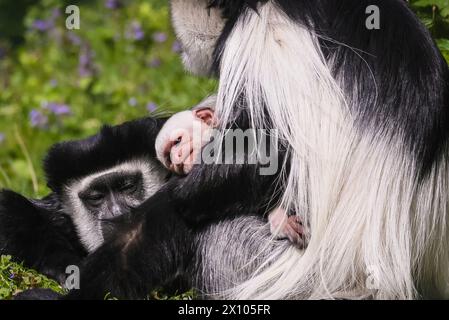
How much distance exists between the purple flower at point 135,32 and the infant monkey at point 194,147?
13.1 feet

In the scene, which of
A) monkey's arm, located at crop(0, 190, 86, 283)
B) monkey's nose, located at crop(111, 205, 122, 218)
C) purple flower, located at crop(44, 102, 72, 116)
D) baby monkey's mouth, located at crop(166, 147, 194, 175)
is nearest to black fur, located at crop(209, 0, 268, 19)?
baby monkey's mouth, located at crop(166, 147, 194, 175)

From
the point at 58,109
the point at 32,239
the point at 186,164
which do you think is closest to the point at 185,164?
the point at 186,164

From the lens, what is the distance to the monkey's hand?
3.19m

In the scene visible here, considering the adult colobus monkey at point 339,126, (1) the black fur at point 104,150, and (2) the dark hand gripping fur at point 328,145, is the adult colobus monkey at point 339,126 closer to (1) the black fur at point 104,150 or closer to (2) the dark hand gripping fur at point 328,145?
(2) the dark hand gripping fur at point 328,145

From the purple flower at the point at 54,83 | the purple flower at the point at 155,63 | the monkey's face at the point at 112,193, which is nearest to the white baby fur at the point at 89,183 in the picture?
the monkey's face at the point at 112,193

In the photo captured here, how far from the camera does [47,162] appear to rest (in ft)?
12.9

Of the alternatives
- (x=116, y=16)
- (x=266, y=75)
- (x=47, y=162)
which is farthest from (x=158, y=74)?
(x=266, y=75)

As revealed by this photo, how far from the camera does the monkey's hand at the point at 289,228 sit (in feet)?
10.5

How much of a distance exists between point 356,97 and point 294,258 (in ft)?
1.96

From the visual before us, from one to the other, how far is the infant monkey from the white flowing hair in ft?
0.21

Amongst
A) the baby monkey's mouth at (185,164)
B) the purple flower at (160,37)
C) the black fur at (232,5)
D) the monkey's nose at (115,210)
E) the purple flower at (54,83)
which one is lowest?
the monkey's nose at (115,210)
